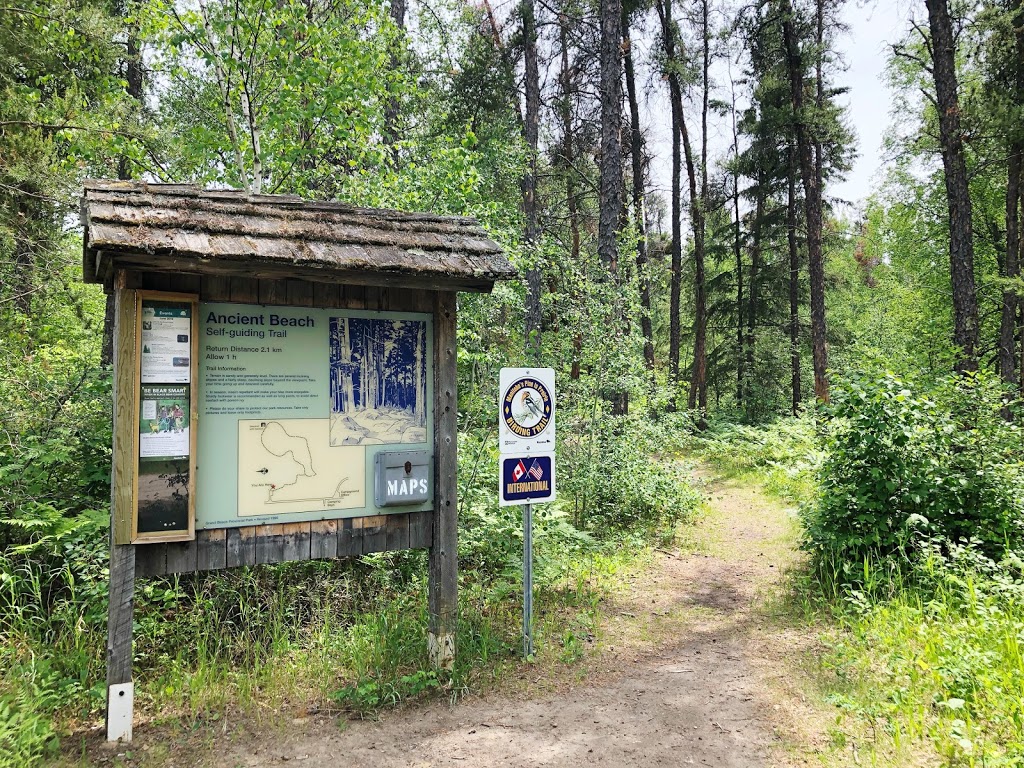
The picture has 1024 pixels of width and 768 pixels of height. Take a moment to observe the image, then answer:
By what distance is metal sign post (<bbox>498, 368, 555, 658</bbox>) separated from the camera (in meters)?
4.86

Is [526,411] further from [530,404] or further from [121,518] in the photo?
[121,518]

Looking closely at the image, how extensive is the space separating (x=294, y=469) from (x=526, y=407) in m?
1.82

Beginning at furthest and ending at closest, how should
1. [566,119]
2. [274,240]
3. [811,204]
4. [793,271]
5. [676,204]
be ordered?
[676,204], [793,271], [566,119], [811,204], [274,240]

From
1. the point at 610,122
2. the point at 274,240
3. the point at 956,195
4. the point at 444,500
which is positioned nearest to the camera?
the point at 274,240

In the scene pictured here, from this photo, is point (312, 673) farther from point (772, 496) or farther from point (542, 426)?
point (772, 496)

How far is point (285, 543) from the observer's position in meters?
4.27

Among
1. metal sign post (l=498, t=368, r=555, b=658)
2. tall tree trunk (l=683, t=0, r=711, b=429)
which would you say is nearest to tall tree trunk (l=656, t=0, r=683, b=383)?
tall tree trunk (l=683, t=0, r=711, b=429)

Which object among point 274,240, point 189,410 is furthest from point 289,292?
point 189,410

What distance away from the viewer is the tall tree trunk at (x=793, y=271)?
20.5 m

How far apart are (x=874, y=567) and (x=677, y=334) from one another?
16.8 m

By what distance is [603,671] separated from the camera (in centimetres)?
→ 492

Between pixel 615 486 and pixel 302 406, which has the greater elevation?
pixel 302 406

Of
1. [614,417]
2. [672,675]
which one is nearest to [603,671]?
[672,675]

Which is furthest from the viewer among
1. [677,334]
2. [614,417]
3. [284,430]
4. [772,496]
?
[677,334]
